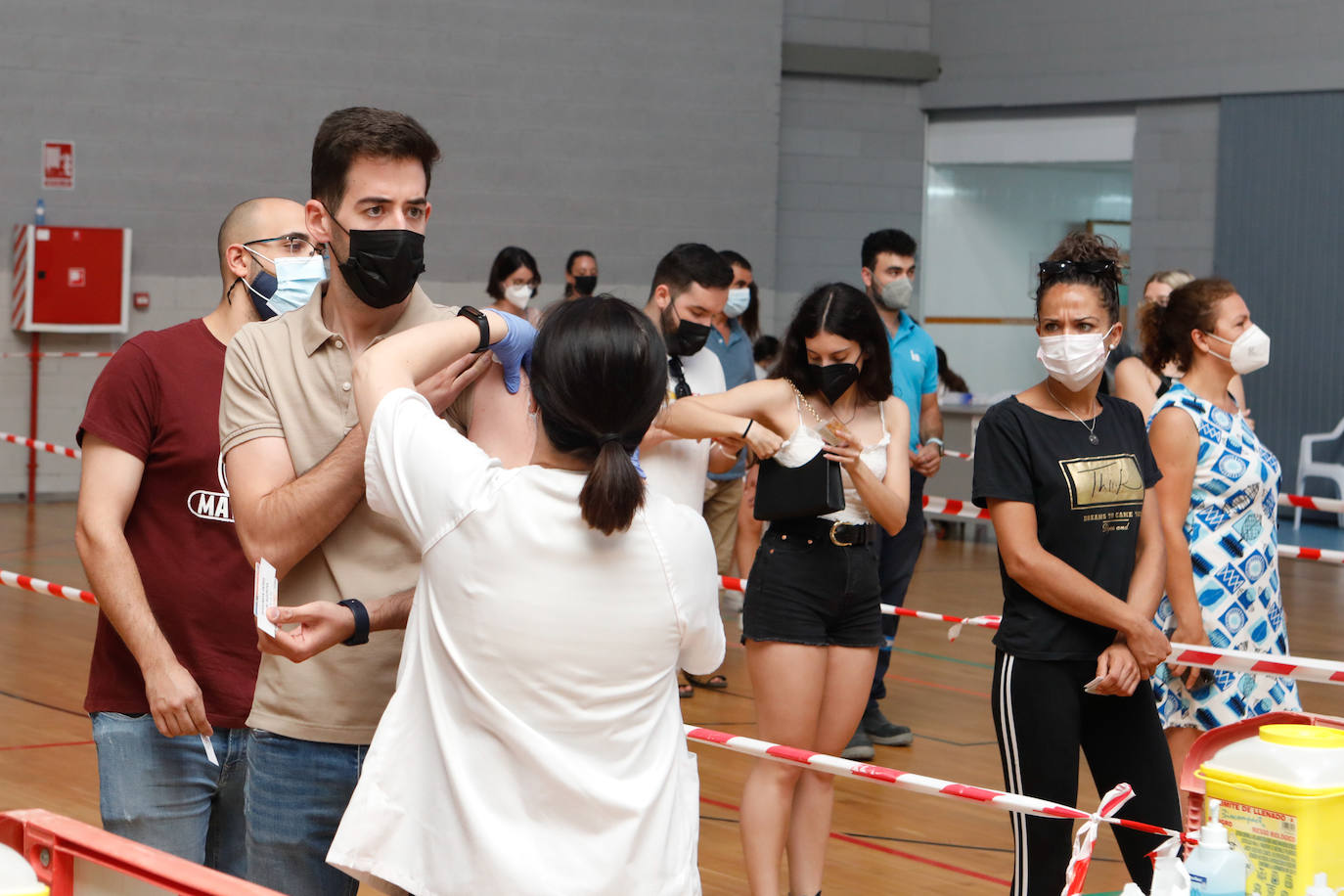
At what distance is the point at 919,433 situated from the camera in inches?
226

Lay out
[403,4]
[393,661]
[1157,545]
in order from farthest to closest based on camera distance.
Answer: [403,4] < [1157,545] < [393,661]

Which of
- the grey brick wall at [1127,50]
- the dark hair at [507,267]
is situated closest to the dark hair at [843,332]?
the dark hair at [507,267]

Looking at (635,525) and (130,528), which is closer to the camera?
(635,525)

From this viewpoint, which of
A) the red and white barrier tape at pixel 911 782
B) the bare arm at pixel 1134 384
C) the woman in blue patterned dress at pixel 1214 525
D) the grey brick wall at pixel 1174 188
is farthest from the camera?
the grey brick wall at pixel 1174 188

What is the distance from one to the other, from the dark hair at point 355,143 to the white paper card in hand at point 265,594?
19.6 inches

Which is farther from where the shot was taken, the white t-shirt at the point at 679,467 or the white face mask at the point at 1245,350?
the white t-shirt at the point at 679,467

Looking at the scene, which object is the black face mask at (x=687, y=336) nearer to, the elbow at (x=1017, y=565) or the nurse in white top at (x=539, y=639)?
the elbow at (x=1017, y=565)

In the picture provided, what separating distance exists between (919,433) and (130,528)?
3.74 meters

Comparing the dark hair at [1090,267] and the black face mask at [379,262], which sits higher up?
the dark hair at [1090,267]

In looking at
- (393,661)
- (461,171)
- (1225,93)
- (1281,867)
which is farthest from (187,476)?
(1225,93)

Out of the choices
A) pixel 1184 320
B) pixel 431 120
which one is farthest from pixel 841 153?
pixel 1184 320

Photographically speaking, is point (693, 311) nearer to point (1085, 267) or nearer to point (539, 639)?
point (1085, 267)

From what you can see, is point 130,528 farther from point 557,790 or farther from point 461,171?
point 461,171

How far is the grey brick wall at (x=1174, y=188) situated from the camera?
11.7m
